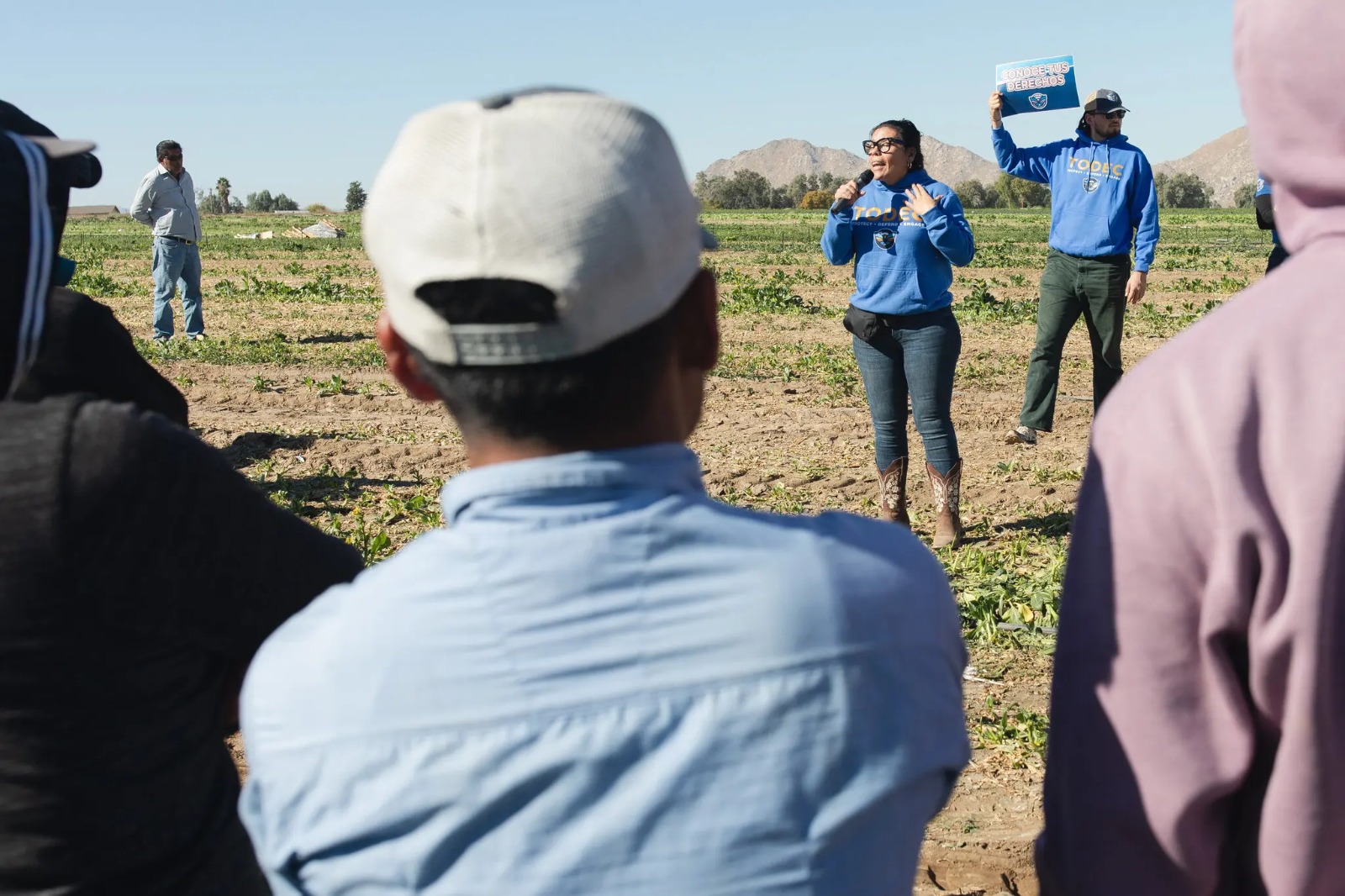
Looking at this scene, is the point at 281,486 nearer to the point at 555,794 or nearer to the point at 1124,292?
the point at 1124,292

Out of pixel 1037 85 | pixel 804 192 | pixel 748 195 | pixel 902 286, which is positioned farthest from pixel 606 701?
pixel 804 192

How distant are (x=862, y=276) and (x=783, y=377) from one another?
16.0 feet

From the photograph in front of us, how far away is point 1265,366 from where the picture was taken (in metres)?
1.21

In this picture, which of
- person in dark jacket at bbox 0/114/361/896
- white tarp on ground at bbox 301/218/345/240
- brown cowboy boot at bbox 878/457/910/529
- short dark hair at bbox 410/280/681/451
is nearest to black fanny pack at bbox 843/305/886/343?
brown cowboy boot at bbox 878/457/910/529

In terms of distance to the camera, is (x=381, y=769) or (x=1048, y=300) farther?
(x=1048, y=300)

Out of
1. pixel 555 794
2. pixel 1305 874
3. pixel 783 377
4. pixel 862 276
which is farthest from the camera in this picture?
pixel 783 377

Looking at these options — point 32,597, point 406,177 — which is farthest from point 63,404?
point 406,177

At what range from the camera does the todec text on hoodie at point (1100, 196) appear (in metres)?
7.50

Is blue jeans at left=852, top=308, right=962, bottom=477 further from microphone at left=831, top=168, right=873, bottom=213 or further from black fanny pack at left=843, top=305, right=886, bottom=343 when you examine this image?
microphone at left=831, top=168, right=873, bottom=213

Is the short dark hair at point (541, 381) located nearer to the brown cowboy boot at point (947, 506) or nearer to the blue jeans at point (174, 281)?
the brown cowboy boot at point (947, 506)

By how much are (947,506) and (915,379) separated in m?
0.72

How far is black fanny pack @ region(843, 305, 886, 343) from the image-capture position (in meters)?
5.75

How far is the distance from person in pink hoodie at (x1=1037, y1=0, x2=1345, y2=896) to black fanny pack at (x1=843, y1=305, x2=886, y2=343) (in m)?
4.45

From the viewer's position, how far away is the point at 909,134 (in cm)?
579
